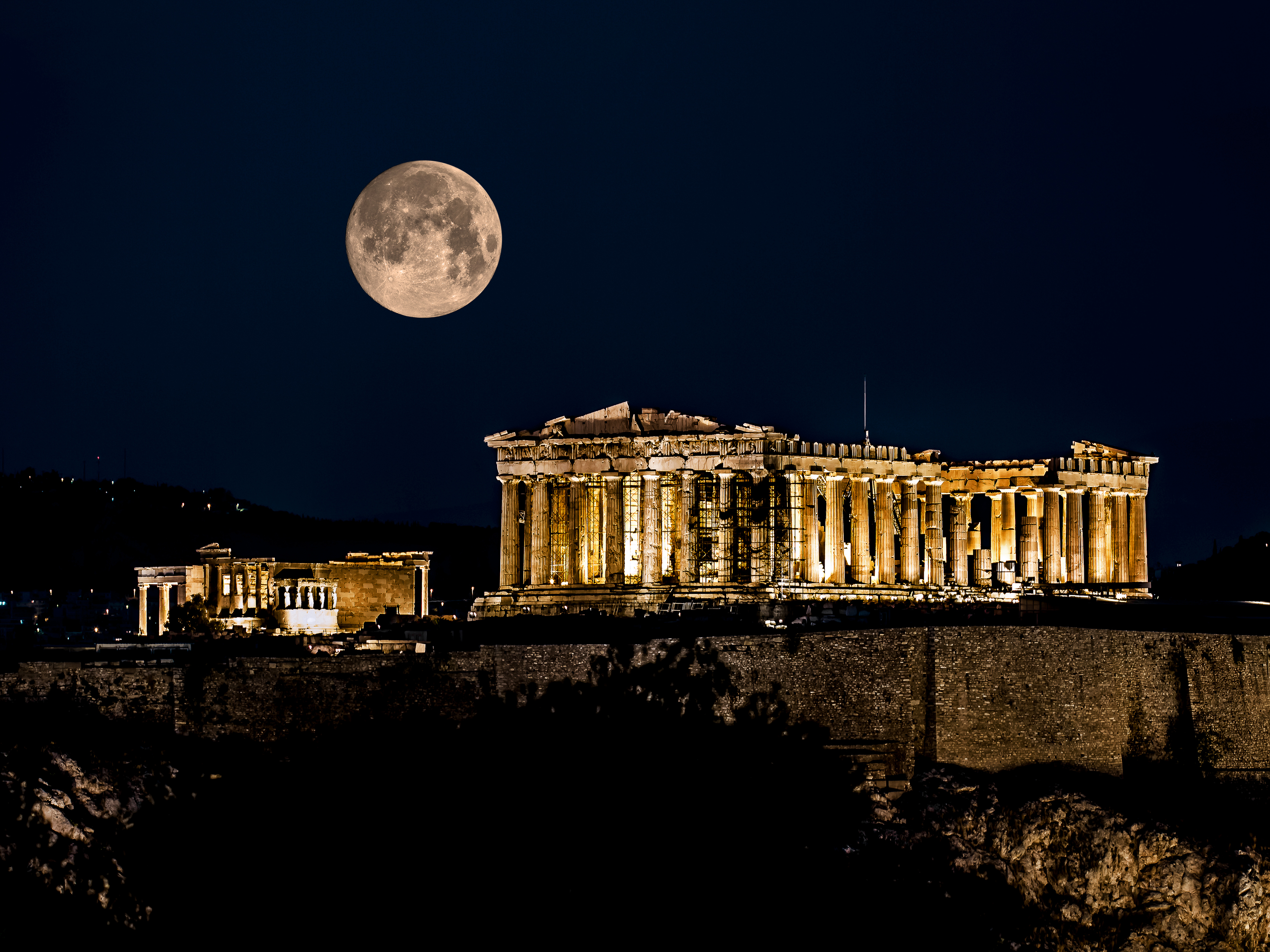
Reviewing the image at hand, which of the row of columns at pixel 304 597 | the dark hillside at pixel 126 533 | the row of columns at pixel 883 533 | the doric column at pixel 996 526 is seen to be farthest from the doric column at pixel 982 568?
the dark hillside at pixel 126 533

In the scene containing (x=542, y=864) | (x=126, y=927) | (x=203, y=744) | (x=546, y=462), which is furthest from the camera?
(x=546, y=462)

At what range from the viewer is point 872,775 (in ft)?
164

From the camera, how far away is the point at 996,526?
85.4m

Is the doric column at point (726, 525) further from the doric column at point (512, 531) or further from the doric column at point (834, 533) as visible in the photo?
the doric column at point (512, 531)

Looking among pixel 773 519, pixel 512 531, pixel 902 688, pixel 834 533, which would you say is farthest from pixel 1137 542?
pixel 902 688

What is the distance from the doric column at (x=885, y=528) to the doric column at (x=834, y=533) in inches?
99.8

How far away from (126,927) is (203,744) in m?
7.48

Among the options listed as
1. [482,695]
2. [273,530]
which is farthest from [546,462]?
[273,530]

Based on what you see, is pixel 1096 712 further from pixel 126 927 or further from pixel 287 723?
pixel 126 927

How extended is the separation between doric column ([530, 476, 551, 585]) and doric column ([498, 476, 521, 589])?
997mm

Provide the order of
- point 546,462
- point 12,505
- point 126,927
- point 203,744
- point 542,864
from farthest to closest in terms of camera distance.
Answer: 1. point 12,505
2. point 546,462
3. point 203,744
4. point 542,864
5. point 126,927

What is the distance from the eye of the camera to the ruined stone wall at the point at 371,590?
283 feet

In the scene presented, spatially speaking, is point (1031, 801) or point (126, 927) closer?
point (126, 927)

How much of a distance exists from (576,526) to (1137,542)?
26.0 m
